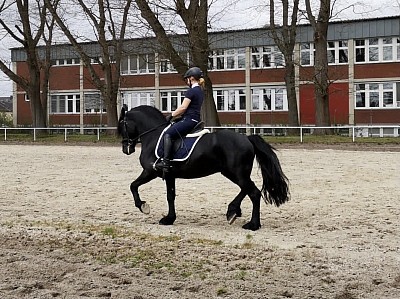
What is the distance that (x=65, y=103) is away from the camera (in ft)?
210

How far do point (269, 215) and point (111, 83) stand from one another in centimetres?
3152

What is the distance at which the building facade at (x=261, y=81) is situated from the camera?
51.1 metres

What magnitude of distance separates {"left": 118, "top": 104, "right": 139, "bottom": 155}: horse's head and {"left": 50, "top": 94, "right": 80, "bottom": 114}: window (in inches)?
2101

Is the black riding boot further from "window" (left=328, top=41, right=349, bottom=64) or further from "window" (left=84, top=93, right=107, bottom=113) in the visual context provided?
"window" (left=84, top=93, right=107, bottom=113)

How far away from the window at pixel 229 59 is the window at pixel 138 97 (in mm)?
6765

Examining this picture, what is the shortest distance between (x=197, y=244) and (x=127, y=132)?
3113 mm

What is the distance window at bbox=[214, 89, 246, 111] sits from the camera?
56.8 metres

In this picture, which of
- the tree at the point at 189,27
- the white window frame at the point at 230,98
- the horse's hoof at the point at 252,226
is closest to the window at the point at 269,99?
the white window frame at the point at 230,98

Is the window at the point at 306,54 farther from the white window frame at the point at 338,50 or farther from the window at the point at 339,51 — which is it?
the white window frame at the point at 338,50

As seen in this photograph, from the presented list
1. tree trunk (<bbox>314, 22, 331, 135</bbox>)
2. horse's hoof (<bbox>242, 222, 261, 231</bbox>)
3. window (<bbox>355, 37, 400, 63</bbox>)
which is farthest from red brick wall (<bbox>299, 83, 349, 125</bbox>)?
horse's hoof (<bbox>242, 222, 261, 231</bbox>)

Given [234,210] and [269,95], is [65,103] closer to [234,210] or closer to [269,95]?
[269,95]

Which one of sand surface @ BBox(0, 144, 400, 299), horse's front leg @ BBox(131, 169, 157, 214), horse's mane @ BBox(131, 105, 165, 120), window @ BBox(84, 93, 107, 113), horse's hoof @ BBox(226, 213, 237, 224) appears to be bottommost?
sand surface @ BBox(0, 144, 400, 299)

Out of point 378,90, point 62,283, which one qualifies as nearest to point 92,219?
point 62,283

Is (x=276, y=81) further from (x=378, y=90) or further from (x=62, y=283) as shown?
(x=62, y=283)
